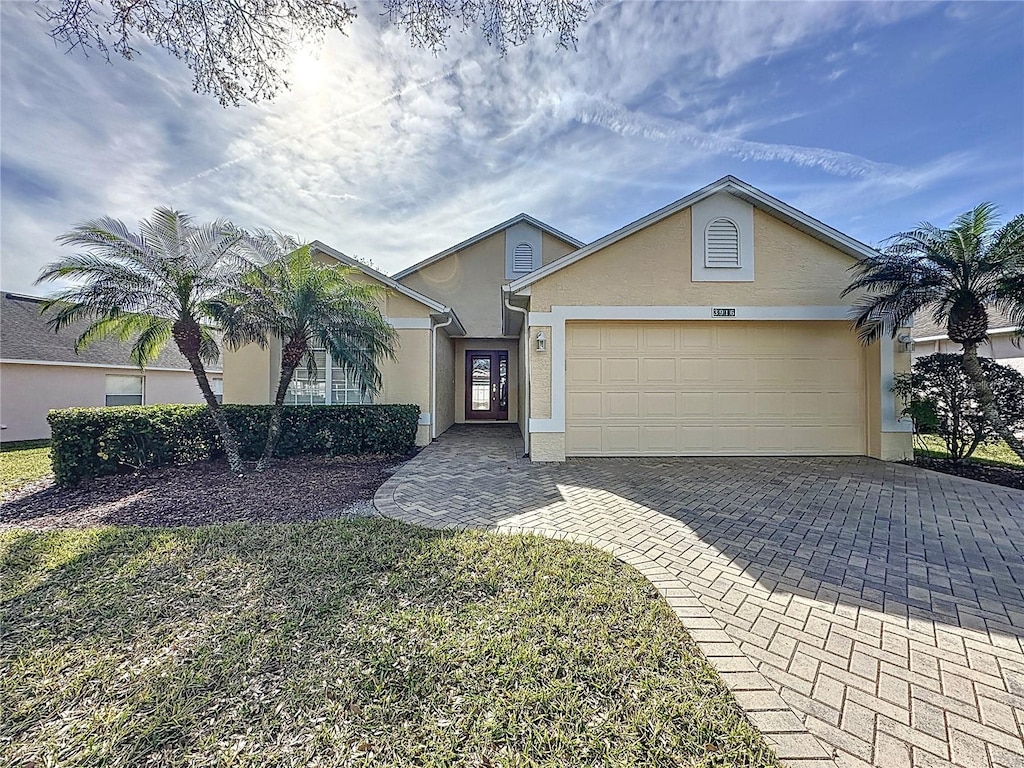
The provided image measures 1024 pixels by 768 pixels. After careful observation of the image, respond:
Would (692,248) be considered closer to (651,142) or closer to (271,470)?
(651,142)

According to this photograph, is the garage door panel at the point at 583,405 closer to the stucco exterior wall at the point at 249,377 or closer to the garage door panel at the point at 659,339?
the garage door panel at the point at 659,339

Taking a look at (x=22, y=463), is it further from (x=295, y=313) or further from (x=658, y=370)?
(x=658, y=370)

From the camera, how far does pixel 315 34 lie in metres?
5.14

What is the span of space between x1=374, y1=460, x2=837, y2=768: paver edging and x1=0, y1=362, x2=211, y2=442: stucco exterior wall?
18.1 m

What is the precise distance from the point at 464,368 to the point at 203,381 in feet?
31.6

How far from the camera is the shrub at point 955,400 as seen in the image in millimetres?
7660

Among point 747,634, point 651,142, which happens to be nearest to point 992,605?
point 747,634

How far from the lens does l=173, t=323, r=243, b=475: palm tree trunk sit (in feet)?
25.4

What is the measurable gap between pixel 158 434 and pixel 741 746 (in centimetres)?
999

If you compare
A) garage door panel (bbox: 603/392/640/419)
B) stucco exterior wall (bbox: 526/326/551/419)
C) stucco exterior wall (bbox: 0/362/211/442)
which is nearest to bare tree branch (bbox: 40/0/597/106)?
stucco exterior wall (bbox: 526/326/551/419)

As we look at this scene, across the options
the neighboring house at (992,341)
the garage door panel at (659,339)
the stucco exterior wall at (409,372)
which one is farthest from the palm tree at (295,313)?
the neighboring house at (992,341)

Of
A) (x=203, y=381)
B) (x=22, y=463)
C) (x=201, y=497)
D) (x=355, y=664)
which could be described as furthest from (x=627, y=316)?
(x=22, y=463)

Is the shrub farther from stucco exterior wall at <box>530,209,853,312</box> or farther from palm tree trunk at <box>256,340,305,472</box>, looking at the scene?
palm tree trunk at <box>256,340,305,472</box>

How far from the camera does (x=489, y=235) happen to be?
54.5 ft
